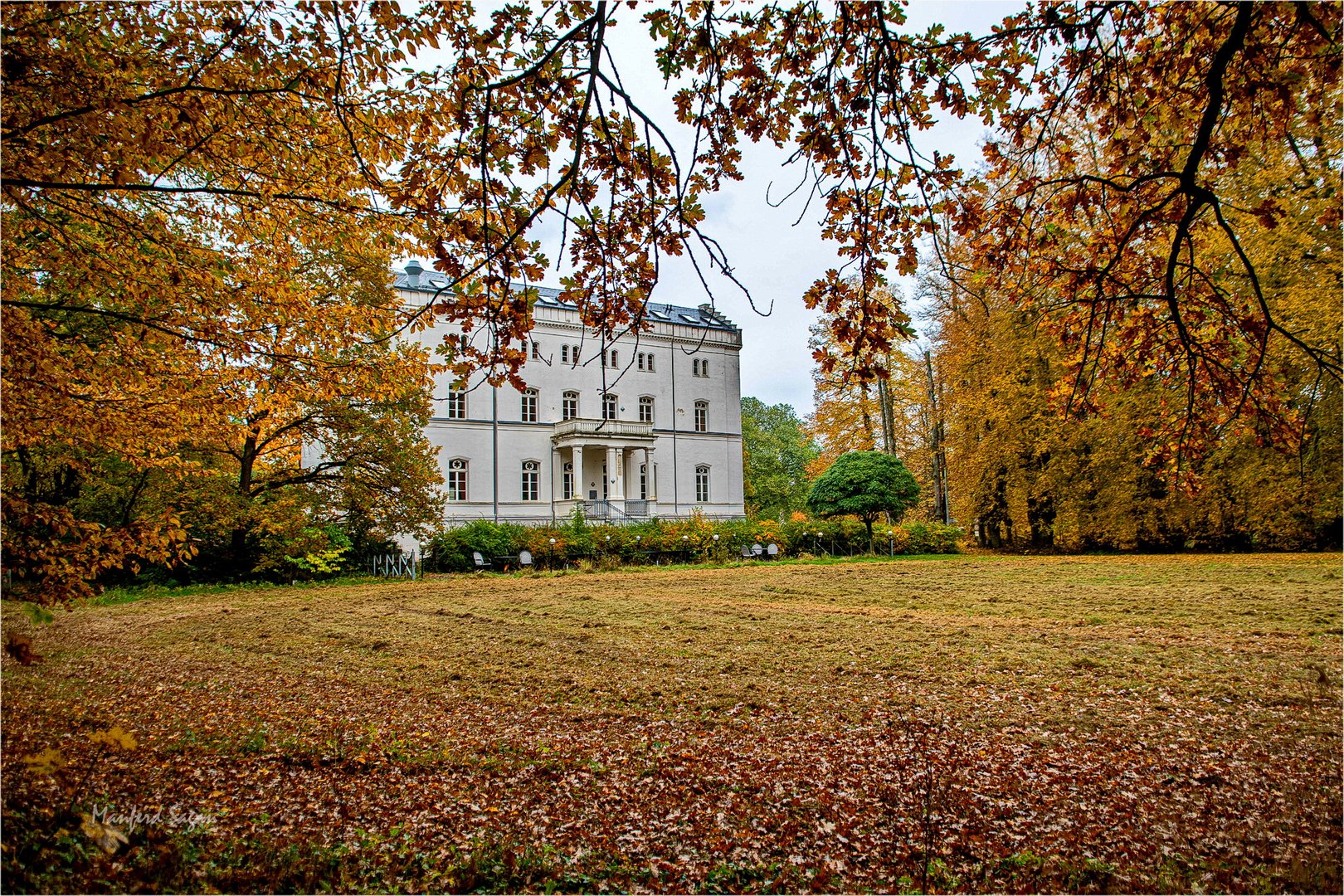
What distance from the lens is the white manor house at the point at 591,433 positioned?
1105 inches

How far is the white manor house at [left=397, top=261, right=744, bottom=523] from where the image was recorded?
1105 inches

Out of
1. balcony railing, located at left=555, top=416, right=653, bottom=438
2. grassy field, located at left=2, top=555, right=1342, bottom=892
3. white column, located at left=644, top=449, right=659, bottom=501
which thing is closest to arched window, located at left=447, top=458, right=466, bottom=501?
balcony railing, located at left=555, top=416, right=653, bottom=438

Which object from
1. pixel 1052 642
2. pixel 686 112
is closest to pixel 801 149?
pixel 686 112

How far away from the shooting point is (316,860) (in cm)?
241

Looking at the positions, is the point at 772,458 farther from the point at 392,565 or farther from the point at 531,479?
the point at 392,565

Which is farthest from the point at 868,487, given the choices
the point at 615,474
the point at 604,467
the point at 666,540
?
the point at 604,467

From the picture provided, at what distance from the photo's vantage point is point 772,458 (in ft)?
151

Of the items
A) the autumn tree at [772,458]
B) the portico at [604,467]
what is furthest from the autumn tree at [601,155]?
the autumn tree at [772,458]

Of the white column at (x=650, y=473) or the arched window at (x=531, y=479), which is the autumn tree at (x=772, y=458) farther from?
the arched window at (x=531, y=479)

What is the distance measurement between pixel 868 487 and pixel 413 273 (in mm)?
20417

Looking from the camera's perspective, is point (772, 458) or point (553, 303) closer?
point (553, 303)

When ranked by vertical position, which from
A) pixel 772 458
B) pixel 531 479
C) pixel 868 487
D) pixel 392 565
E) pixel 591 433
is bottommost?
pixel 392 565

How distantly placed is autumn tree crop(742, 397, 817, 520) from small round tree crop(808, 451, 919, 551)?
18864 mm

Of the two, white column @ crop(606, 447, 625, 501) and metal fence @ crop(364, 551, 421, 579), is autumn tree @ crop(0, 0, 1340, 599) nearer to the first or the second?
metal fence @ crop(364, 551, 421, 579)
